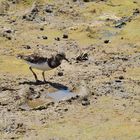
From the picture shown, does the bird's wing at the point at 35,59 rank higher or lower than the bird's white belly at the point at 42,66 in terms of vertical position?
higher

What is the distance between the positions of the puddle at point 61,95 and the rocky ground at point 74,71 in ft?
0.49

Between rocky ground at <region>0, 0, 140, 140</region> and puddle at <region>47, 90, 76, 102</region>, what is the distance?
0.49ft

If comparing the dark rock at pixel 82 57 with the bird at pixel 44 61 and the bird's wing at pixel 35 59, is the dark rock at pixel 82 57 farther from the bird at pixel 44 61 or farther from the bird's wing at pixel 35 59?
the bird's wing at pixel 35 59

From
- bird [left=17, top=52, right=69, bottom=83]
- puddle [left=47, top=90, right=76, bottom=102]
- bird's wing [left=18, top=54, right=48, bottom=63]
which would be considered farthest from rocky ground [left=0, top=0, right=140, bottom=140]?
bird's wing [left=18, top=54, right=48, bottom=63]

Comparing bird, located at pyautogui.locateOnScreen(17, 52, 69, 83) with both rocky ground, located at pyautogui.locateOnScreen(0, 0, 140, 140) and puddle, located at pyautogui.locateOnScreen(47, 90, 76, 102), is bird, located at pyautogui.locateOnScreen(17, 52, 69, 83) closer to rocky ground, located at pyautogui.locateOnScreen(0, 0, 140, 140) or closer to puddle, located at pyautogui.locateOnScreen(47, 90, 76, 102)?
rocky ground, located at pyautogui.locateOnScreen(0, 0, 140, 140)

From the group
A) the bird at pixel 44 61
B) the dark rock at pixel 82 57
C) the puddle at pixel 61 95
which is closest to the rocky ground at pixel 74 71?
the dark rock at pixel 82 57

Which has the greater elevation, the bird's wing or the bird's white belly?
the bird's wing

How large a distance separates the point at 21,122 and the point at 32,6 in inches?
621

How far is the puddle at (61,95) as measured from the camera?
66.2ft

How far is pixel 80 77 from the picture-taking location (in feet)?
74.1

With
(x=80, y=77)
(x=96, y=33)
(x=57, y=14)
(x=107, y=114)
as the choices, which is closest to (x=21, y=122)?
(x=107, y=114)

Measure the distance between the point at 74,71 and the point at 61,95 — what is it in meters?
3.20

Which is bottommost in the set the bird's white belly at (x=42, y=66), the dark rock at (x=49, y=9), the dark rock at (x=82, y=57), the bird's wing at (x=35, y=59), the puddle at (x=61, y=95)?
the dark rock at (x=49, y=9)

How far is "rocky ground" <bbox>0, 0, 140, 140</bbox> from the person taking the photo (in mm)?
17969
